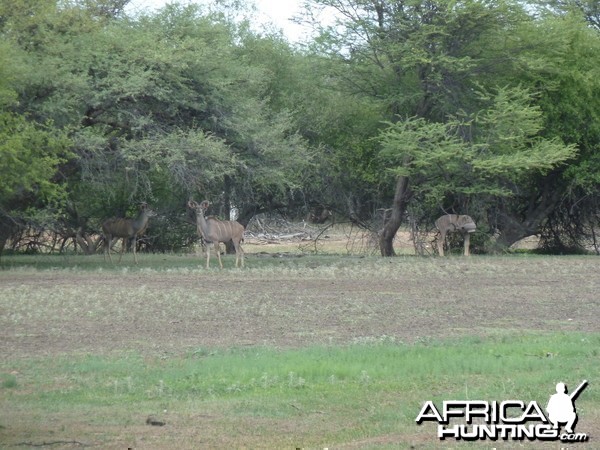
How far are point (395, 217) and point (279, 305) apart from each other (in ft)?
60.6

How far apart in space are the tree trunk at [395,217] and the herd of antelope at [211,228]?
1.52 metres

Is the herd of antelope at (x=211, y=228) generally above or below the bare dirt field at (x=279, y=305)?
above

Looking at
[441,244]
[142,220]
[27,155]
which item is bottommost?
[441,244]

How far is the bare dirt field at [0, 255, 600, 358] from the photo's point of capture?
1523 cm

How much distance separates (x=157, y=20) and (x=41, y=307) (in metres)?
15.2

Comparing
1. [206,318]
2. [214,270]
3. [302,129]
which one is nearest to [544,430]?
[206,318]

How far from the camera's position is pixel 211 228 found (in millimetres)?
30281

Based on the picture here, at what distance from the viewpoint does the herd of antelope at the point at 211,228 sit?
99.0 feet

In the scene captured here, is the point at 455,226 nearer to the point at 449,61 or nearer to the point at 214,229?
the point at 449,61

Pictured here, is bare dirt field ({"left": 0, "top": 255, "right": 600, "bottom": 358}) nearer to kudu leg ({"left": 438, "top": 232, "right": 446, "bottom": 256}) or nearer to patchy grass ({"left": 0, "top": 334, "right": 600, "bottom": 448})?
patchy grass ({"left": 0, "top": 334, "right": 600, "bottom": 448})

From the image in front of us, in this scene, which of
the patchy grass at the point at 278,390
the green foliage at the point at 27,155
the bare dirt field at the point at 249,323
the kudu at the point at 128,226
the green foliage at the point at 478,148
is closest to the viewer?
the patchy grass at the point at 278,390

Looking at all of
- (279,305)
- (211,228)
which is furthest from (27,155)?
(279,305)

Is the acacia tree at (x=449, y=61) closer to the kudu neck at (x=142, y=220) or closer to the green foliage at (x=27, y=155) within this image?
the kudu neck at (x=142, y=220)

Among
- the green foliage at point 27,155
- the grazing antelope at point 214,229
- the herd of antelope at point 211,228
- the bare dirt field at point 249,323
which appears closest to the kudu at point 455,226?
the herd of antelope at point 211,228
